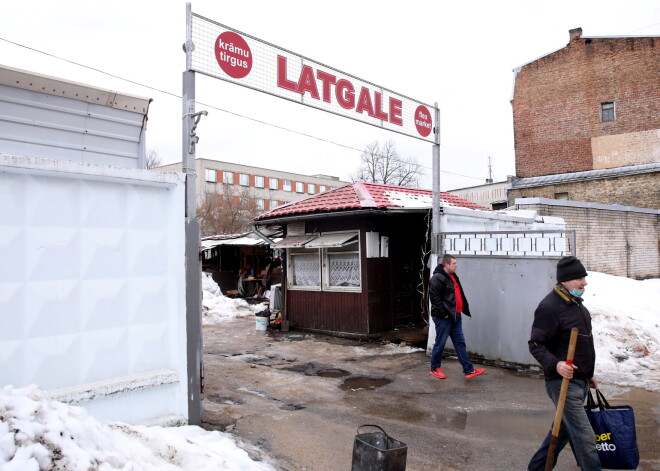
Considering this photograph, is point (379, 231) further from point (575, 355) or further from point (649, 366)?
point (575, 355)

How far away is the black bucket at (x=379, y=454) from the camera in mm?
3555

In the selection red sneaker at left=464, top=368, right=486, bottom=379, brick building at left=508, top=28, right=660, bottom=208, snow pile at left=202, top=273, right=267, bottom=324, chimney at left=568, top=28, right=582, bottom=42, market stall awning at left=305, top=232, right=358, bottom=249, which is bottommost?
red sneaker at left=464, top=368, right=486, bottom=379

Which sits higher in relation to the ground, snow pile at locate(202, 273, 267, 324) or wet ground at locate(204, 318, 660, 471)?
snow pile at locate(202, 273, 267, 324)

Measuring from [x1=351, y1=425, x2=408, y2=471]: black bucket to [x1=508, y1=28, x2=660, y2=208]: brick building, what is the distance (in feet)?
82.3

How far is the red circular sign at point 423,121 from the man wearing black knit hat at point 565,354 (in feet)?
20.6

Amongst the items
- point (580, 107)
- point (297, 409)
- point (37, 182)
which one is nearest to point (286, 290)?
point (297, 409)

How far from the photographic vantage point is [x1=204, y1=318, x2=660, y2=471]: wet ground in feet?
15.8

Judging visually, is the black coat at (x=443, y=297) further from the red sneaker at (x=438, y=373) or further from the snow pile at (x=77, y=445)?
the snow pile at (x=77, y=445)

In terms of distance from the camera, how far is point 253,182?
64.1 m

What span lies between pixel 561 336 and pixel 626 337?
6524 millimetres

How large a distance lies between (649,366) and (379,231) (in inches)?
227

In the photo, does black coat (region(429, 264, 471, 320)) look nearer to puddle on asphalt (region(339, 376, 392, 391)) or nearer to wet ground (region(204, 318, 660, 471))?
wet ground (region(204, 318, 660, 471))

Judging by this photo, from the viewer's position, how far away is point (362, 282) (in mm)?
11008

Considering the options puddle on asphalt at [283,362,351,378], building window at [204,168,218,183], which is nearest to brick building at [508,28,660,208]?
puddle on asphalt at [283,362,351,378]
